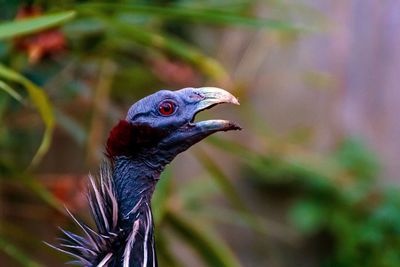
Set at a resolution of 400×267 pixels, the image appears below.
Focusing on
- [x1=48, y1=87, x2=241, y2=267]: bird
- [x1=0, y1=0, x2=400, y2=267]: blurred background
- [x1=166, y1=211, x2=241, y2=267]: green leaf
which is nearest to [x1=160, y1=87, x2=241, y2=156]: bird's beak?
[x1=48, y1=87, x2=241, y2=267]: bird

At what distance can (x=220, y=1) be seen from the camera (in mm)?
2352

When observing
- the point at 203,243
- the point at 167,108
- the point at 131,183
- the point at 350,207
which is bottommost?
the point at 350,207

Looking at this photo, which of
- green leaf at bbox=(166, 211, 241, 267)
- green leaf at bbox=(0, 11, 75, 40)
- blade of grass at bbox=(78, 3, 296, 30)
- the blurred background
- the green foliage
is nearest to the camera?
green leaf at bbox=(0, 11, 75, 40)

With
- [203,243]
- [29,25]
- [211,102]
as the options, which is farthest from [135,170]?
[203,243]

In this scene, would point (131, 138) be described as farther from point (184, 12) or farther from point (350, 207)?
point (350, 207)

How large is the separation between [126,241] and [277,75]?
145 centimetres

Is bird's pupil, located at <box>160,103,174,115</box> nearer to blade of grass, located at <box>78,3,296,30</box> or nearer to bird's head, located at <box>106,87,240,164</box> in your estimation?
bird's head, located at <box>106,87,240,164</box>

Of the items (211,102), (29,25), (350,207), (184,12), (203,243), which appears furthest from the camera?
(350,207)

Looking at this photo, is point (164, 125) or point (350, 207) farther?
point (350, 207)

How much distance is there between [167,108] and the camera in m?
1.35

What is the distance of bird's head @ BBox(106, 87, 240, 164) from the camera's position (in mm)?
1348

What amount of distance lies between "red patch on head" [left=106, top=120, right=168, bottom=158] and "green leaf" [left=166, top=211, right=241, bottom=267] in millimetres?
614

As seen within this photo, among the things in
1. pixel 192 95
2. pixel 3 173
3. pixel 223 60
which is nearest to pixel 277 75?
pixel 223 60

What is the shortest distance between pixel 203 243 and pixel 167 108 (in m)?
0.70
